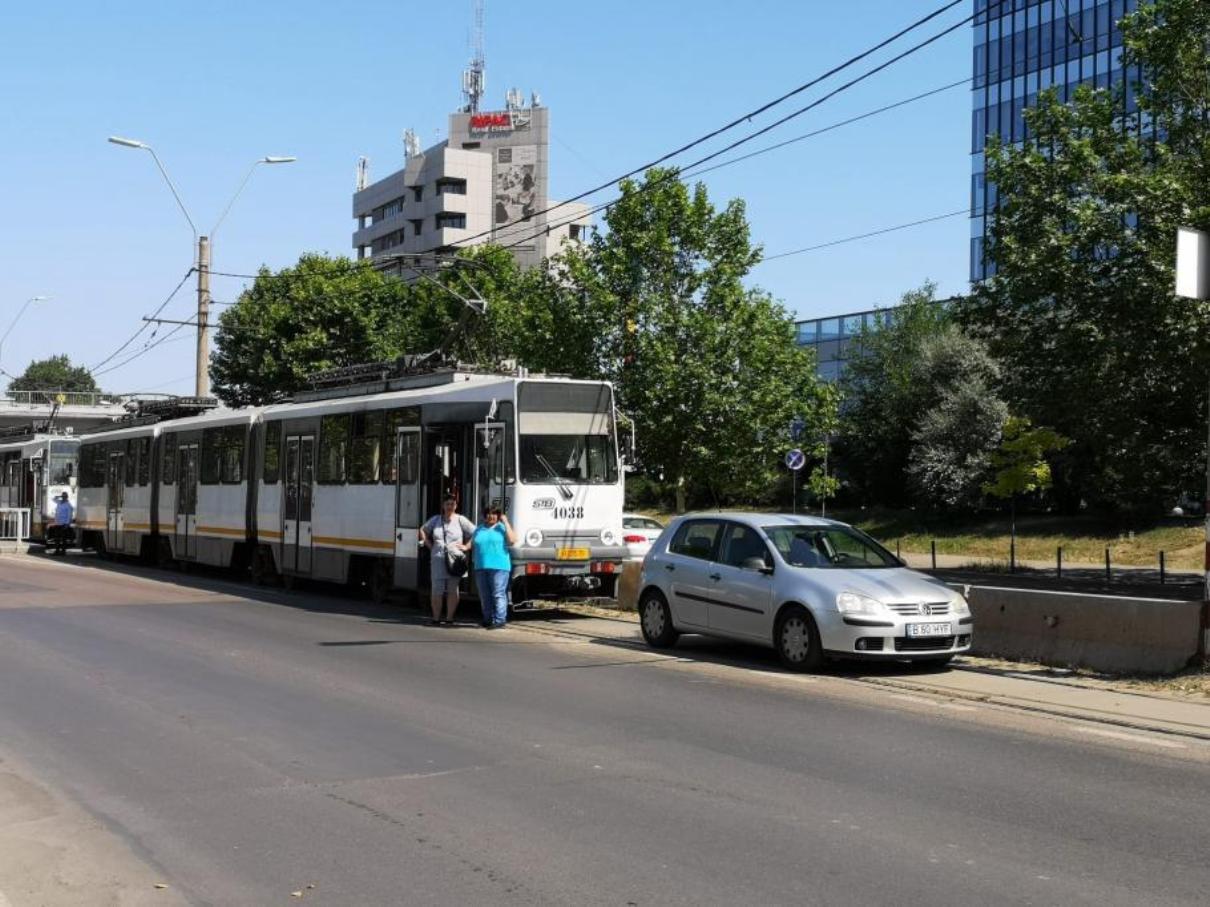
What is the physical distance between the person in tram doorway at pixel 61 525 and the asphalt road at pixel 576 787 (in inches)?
973

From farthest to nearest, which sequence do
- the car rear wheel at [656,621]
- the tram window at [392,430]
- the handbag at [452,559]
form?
the tram window at [392,430] < the handbag at [452,559] < the car rear wheel at [656,621]

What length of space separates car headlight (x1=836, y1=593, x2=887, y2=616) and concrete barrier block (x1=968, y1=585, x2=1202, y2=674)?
75.7 inches

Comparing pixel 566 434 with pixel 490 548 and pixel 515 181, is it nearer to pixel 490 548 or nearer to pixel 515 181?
pixel 490 548

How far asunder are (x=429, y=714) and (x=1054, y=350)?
870 inches

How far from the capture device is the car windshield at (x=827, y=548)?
1325 centimetres

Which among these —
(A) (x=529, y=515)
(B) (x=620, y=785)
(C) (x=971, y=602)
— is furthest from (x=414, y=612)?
(B) (x=620, y=785)

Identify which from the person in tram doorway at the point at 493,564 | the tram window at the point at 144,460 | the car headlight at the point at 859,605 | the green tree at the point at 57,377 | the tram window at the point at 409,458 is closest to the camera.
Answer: the car headlight at the point at 859,605

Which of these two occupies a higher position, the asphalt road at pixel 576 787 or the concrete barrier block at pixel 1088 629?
the concrete barrier block at pixel 1088 629

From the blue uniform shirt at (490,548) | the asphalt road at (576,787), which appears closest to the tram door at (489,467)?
the blue uniform shirt at (490,548)

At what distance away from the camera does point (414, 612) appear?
19.4 m

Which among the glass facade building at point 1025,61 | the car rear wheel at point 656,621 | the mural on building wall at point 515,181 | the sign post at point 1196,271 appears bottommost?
the car rear wheel at point 656,621

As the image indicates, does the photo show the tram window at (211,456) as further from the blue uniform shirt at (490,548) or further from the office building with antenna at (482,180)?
the office building with antenna at (482,180)

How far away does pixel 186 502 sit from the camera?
28344 millimetres

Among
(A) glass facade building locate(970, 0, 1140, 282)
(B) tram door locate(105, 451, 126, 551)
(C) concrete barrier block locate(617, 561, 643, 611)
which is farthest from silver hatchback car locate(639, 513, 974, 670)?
(A) glass facade building locate(970, 0, 1140, 282)
